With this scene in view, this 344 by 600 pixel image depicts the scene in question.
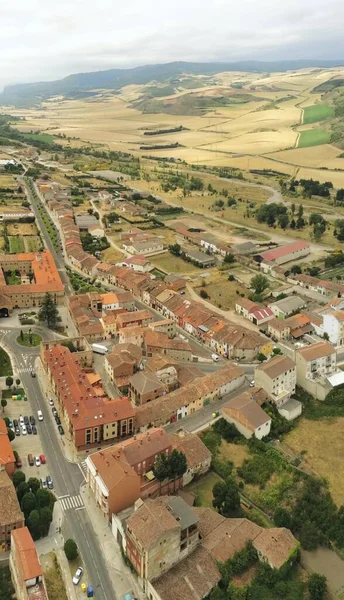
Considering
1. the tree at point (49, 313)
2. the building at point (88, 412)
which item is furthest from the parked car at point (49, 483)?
the tree at point (49, 313)

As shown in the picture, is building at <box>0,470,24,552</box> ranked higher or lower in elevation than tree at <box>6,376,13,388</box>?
higher

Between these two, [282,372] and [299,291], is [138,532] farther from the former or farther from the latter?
[299,291]

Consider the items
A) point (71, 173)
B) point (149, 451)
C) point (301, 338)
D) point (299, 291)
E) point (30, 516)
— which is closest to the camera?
point (30, 516)

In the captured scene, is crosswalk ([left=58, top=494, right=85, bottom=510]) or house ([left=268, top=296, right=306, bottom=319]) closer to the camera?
crosswalk ([left=58, top=494, right=85, bottom=510])

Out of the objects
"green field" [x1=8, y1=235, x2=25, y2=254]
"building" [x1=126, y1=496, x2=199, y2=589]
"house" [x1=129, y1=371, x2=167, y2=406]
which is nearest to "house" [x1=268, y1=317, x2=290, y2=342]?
"house" [x1=129, y1=371, x2=167, y2=406]

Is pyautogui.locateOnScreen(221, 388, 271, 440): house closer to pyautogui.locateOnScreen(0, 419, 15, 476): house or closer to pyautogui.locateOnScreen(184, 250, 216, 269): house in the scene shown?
pyautogui.locateOnScreen(0, 419, 15, 476): house

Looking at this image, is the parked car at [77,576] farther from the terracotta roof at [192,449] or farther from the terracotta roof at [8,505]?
the terracotta roof at [192,449]

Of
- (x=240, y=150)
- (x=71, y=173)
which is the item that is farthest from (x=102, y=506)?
(x=240, y=150)
